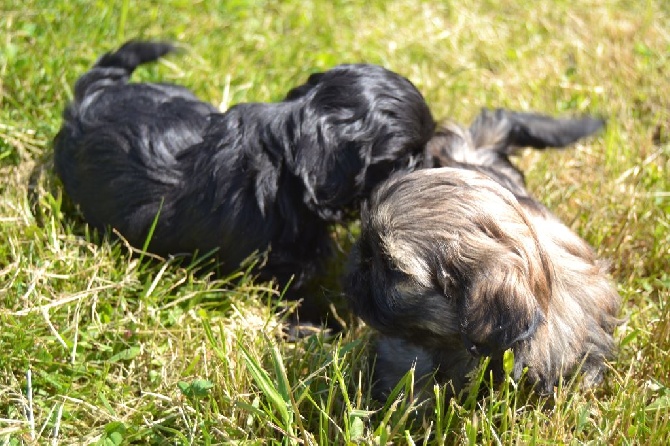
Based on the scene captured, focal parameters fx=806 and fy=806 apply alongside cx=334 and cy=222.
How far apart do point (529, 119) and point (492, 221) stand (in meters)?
1.43

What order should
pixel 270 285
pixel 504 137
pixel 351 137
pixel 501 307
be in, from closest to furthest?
1. pixel 501 307
2. pixel 351 137
3. pixel 270 285
4. pixel 504 137

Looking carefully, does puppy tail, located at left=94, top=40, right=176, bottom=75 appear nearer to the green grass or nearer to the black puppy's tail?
the black puppy's tail

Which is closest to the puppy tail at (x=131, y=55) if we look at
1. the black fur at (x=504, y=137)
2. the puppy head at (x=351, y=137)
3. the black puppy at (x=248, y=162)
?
the black puppy at (x=248, y=162)

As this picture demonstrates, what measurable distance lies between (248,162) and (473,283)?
1.14m

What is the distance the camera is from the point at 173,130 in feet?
10.7

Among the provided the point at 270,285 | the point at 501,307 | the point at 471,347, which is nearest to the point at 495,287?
the point at 501,307

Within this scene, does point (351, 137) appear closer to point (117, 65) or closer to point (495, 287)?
point (495, 287)

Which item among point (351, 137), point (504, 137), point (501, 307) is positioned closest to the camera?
point (501, 307)

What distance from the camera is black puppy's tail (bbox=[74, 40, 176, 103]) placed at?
350 cm

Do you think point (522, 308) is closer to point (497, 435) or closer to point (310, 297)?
point (497, 435)

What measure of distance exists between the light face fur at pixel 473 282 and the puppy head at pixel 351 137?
13.5 inches

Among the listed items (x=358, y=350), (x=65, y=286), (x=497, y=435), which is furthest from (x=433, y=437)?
(x=65, y=286)

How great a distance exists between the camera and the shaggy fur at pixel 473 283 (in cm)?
232

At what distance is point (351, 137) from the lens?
3012 millimetres
